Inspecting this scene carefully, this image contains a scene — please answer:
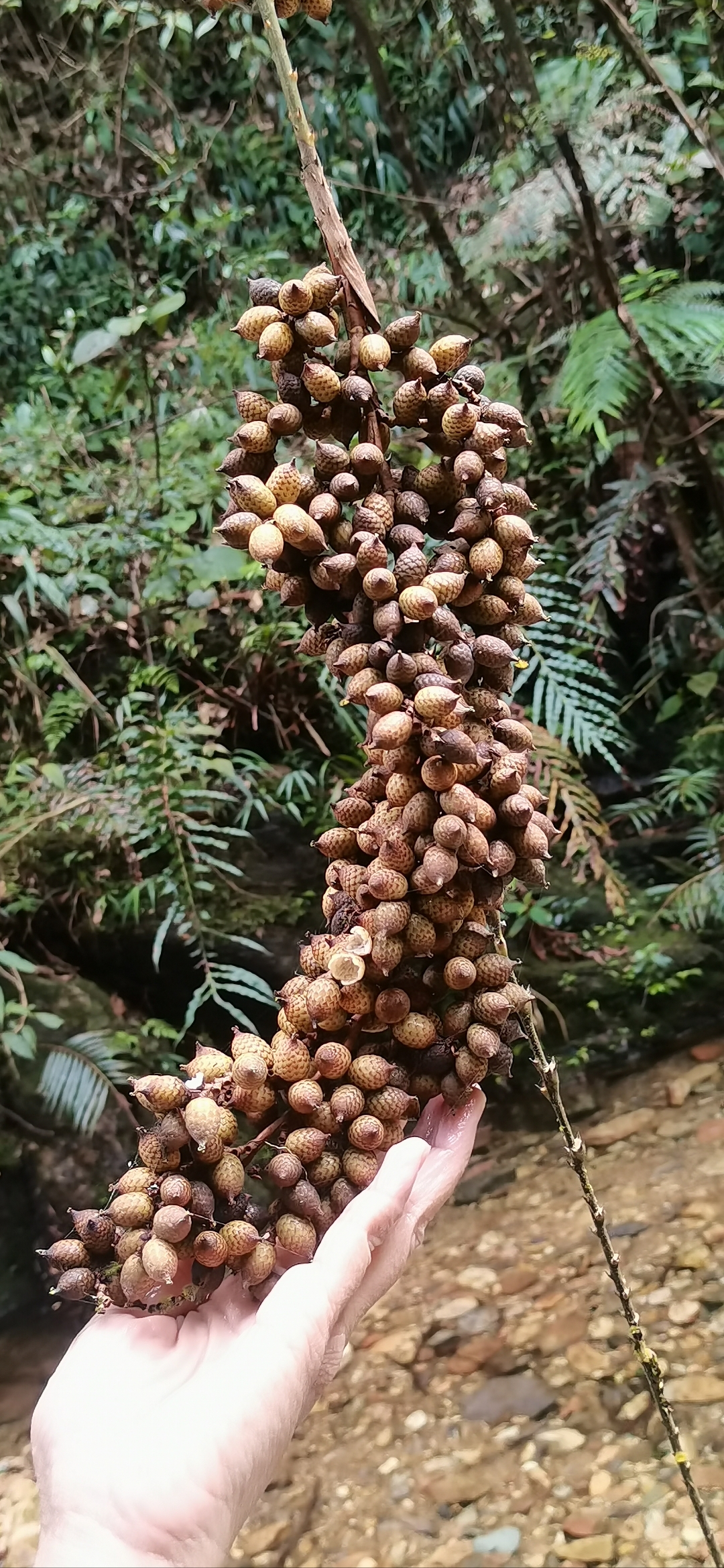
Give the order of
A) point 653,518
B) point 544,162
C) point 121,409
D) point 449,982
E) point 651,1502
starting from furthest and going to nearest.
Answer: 1. point 121,409
2. point 653,518
3. point 544,162
4. point 651,1502
5. point 449,982

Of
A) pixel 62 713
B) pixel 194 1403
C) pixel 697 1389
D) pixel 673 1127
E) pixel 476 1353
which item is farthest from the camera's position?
pixel 62 713

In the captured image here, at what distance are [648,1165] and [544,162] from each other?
2.05 m

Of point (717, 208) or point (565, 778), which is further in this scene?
point (717, 208)

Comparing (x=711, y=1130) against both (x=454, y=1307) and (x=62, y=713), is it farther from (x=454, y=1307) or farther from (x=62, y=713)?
(x=62, y=713)

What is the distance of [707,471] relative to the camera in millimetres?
2000

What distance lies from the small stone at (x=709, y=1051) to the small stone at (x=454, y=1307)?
0.68 meters

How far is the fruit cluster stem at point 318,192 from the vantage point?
0.76 metres

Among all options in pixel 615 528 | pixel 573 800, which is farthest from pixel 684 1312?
pixel 615 528

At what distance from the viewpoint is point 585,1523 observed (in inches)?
49.6

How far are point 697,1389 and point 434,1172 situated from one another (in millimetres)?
733

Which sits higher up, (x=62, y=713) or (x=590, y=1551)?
(x=62, y=713)

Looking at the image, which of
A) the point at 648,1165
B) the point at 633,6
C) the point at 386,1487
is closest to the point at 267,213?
the point at 633,6

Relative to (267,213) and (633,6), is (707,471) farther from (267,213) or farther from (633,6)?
(267,213)

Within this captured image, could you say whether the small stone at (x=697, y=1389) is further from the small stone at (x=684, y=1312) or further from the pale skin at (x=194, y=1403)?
the pale skin at (x=194, y=1403)
